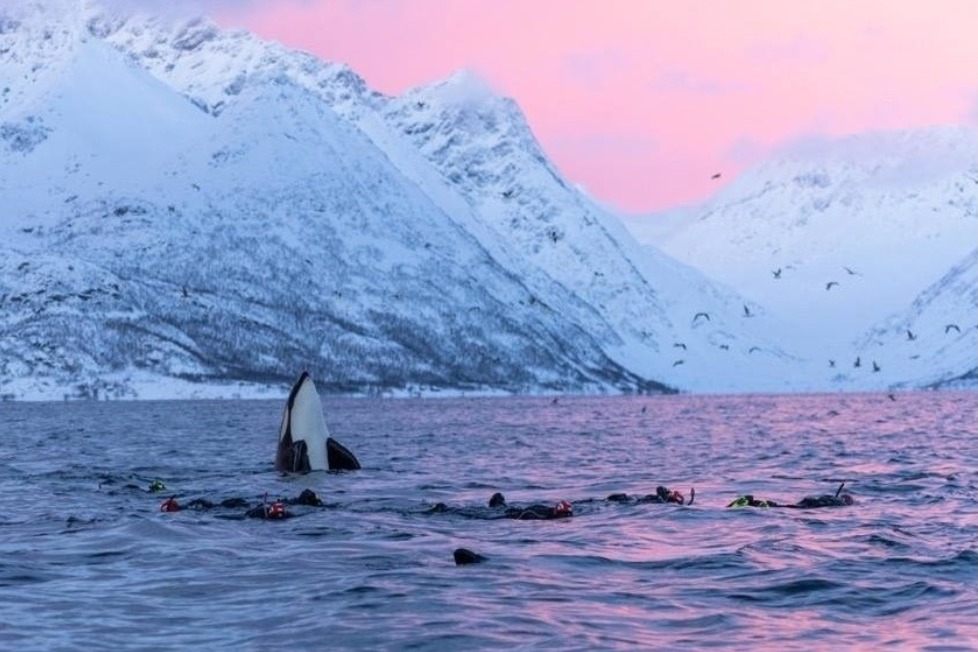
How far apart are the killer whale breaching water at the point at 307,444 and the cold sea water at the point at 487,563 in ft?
4.00

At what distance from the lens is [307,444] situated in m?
54.3

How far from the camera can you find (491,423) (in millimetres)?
133125

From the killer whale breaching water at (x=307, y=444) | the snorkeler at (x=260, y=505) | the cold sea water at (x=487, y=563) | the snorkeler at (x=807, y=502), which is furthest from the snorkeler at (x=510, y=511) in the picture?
the killer whale breaching water at (x=307, y=444)

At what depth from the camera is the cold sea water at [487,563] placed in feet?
79.9

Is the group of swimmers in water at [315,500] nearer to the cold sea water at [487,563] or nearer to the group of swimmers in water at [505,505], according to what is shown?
the group of swimmers in water at [505,505]

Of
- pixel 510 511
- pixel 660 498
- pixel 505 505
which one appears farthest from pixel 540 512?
pixel 660 498

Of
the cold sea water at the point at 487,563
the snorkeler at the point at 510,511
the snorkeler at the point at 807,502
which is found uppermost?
the snorkeler at the point at 807,502

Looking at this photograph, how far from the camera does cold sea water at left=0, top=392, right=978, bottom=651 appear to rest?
24.3 meters

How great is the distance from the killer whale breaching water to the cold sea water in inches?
48.1

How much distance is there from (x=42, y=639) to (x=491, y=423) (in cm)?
10997

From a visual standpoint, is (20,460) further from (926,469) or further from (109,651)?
(109,651)

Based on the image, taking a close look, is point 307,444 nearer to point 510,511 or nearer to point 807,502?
point 510,511

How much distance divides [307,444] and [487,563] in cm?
2382

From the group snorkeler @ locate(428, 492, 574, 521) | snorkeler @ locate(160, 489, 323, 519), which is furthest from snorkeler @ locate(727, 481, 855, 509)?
snorkeler @ locate(160, 489, 323, 519)
